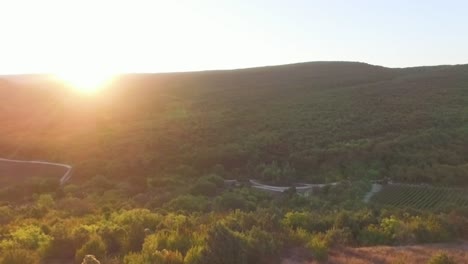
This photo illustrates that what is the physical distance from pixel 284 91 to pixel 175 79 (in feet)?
108

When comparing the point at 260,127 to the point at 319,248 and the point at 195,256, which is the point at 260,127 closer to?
the point at 319,248

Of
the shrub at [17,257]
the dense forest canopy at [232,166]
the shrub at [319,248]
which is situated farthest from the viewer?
the dense forest canopy at [232,166]

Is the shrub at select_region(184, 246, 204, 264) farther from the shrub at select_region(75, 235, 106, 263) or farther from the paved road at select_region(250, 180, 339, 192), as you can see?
the paved road at select_region(250, 180, 339, 192)

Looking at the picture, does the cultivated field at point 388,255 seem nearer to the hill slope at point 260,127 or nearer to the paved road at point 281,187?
the paved road at point 281,187

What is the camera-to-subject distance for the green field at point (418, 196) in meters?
39.4

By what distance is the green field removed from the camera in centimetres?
3941

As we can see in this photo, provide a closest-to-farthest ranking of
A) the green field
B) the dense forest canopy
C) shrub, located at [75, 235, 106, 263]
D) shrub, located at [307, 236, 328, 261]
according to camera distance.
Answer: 1. shrub, located at [307, 236, 328, 261]
2. shrub, located at [75, 235, 106, 263]
3. the dense forest canopy
4. the green field

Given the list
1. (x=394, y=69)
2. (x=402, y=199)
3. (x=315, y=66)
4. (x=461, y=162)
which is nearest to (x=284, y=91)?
(x=315, y=66)

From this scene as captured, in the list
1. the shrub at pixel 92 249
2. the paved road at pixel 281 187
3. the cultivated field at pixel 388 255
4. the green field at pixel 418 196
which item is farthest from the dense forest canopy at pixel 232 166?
the paved road at pixel 281 187

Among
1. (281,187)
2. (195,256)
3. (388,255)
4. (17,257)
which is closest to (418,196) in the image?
(281,187)

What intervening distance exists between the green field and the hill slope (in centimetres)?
336

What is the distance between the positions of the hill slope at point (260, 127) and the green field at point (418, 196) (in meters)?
3.36

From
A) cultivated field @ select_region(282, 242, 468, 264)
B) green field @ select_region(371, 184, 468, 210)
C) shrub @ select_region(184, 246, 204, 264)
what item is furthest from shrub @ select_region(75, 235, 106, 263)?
green field @ select_region(371, 184, 468, 210)

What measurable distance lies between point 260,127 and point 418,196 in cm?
3285
